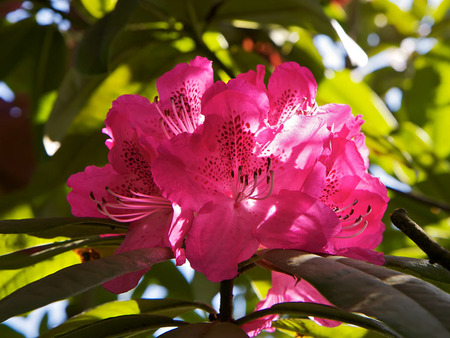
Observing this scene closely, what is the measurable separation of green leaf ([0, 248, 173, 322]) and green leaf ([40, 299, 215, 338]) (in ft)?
0.81

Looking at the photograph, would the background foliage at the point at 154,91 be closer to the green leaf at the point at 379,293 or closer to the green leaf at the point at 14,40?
the green leaf at the point at 14,40

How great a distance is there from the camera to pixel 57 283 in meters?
0.59

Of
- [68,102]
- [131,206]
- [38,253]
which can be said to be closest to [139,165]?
[131,206]

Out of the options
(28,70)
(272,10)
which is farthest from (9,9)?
(272,10)

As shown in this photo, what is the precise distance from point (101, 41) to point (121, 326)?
526mm

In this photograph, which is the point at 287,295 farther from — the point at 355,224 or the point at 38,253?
the point at 38,253

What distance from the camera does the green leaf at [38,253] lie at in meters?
0.75

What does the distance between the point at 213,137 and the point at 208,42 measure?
946 mm

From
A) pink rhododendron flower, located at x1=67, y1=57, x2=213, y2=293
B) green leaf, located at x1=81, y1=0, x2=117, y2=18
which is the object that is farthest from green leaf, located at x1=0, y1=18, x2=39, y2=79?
pink rhododendron flower, located at x1=67, y1=57, x2=213, y2=293

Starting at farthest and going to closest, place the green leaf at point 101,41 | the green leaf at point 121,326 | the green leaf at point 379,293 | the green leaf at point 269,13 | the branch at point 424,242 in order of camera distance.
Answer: the green leaf at point 269,13 < the green leaf at point 101,41 < the green leaf at point 121,326 < the branch at point 424,242 < the green leaf at point 379,293

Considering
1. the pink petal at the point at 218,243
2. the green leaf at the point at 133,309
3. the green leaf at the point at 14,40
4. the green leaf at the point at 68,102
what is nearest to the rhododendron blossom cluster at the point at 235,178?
the pink petal at the point at 218,243

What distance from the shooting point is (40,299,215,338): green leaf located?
875mm

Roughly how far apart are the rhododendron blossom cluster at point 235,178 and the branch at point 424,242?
0.23 ft

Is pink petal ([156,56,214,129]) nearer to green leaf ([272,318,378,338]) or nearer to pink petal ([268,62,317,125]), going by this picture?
pink petal ([268,62,317,125])
